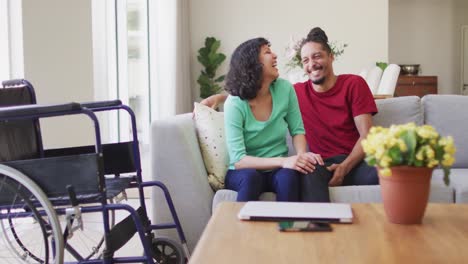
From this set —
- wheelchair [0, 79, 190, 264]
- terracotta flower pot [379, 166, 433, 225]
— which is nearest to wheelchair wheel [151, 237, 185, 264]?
wheelchair [0, 79, 190, 264]

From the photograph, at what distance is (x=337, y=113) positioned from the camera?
250cm

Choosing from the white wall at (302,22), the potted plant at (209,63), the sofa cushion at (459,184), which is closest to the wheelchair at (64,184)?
the sofa cushion at (459,184)

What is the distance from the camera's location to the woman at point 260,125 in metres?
2.16

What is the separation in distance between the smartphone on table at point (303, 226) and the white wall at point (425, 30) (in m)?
7.72

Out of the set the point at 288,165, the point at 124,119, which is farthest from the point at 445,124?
the point at 124,119

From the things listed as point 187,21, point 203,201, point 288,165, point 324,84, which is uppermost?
point 187,21

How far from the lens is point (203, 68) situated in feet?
20.7

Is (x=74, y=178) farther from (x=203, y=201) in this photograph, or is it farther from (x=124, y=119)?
(x=124, y=119)

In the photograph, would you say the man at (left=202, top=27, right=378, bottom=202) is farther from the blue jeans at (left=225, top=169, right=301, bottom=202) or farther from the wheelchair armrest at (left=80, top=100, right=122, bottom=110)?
the wheelchair armrest at (left=80, top=100, right=122, bottom=110)

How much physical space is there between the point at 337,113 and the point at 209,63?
12.5 feet

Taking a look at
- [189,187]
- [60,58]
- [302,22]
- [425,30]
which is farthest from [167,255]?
[425,30]

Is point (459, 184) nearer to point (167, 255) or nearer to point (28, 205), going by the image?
point (167, 255)

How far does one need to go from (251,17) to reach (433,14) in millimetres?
3806

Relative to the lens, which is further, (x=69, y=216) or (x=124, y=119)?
(x=124, y=119)
